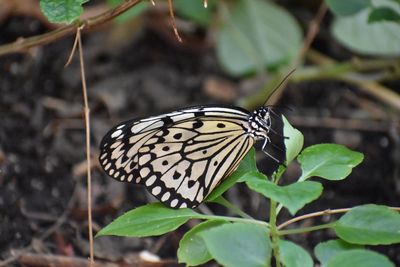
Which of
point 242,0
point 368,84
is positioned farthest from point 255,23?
point 368,84

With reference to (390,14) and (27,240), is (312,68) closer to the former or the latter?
(390,14)

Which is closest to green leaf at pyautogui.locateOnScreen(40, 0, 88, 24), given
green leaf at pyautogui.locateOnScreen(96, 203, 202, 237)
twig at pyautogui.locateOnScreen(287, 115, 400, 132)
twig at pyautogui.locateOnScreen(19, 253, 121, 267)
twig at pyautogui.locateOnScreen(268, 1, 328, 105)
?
green leaf at pyautogui.locateOnScreen(96, 203, 202, 237)

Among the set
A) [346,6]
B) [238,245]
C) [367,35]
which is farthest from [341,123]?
[238,245]

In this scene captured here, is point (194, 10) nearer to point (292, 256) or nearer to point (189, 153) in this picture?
point (189, 153)

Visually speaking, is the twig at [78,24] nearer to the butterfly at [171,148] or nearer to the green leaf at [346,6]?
the butterfly at [171,148]

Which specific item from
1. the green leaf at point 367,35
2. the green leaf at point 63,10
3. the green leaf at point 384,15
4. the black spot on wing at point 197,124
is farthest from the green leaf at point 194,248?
the green leaf at point 367,35

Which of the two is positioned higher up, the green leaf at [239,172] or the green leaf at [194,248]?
the green leaf at [239,172]

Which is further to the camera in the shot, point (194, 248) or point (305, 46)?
point (305, 46)
